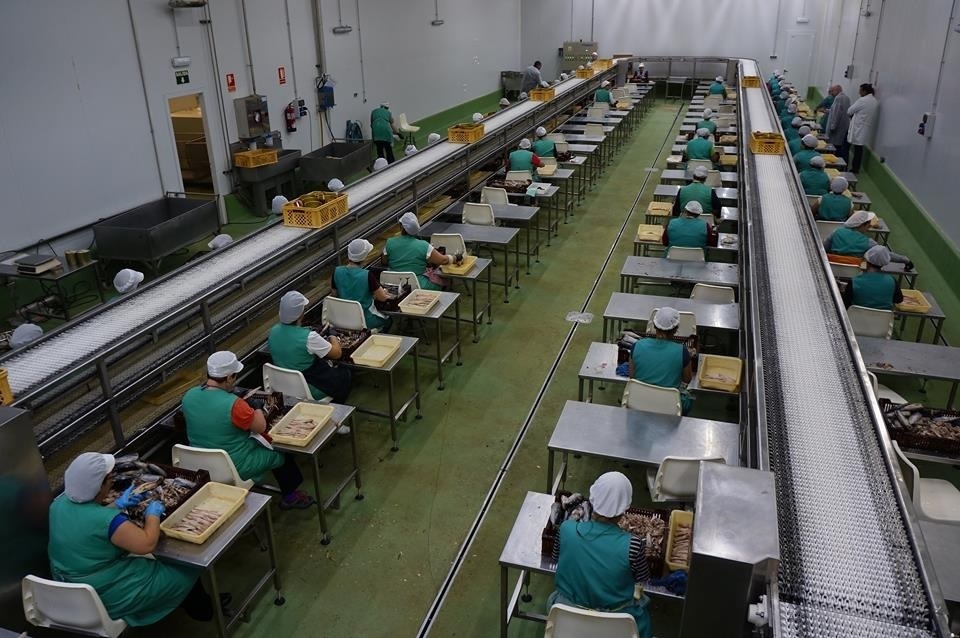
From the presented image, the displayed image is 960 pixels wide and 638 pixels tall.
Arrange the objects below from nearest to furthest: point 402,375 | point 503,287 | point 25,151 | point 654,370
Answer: point 654,370, point 402,375, point 25,151, point 503,287

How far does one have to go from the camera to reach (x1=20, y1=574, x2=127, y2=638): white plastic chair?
9.29 ft

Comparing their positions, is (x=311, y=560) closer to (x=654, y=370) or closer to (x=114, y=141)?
(x=654, y=370)

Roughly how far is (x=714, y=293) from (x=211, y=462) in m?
4.07

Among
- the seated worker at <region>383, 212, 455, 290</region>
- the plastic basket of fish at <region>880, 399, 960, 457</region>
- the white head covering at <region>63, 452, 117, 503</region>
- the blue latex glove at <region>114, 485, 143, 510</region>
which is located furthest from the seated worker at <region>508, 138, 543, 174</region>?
the white head covering at <region>63, 452, 117, 503</region>

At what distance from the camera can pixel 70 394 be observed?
12.8 ft

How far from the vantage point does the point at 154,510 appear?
10.3ft

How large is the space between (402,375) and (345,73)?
27.3ft

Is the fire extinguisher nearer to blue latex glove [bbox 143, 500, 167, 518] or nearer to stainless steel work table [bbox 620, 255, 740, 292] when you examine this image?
stainless steel work table [bbox 620, 255, 740, 292]

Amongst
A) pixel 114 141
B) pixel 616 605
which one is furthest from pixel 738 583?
pixel 114 141

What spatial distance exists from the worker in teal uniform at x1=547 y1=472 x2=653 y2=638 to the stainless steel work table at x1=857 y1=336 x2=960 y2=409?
8.59 feet

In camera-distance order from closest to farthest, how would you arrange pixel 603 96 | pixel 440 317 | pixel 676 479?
pixel 676 479, pixel 440 317, pixel 603 96

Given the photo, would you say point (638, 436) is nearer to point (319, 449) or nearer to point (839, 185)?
point (319, 449)

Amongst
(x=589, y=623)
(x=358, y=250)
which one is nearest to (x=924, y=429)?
(x=589, y=623)

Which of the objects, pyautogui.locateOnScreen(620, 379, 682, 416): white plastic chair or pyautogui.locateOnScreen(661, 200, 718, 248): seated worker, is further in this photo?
pyautogui.locateOnScreen(661, 200, 718, 248): seated worker
